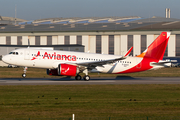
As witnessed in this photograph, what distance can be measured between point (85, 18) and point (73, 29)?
38.5m

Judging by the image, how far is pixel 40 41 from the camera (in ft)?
345

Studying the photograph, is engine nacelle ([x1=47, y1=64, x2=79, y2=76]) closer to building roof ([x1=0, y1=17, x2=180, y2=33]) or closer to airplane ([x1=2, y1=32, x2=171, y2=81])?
airplane ([x1=2, y1=32, x2=171, y2=81])

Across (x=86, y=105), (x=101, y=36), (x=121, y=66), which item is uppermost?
(x=101, y=36)

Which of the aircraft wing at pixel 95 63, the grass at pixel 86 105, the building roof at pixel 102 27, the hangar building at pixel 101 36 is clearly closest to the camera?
the grass at pixel 86 105

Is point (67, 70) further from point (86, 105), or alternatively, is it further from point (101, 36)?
point (101, 36)

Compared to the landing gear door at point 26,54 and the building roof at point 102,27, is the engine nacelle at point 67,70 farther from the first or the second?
the building roof at point 102,27

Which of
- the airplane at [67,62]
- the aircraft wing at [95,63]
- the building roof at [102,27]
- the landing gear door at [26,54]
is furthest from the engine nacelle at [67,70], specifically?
the building roof at [102,27]

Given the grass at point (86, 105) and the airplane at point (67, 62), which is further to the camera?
the airplane at point (67, 62)

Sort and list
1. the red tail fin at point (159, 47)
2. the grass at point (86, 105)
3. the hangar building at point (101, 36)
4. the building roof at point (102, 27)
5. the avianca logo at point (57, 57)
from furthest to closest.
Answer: the building roof at point (102, 27)
the hangar building at point (101, 36)
the red tail fin at point (159, 47)
the avianca logo at point (57, 57)
the grass at point (86, 105)

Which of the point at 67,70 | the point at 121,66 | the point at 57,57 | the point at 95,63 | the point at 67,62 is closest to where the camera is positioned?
the point at 67,70

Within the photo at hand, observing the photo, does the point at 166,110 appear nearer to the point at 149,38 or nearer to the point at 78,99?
the point at 78,99

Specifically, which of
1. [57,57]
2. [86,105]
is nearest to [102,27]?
[57,57]

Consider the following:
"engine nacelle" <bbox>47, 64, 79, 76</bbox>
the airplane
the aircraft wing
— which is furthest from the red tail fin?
"engine nacelle" <bbox>47, 64, 79, 76</bbox>

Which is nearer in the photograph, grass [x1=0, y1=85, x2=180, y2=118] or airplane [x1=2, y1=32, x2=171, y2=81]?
grass [x1=0, y1=85, x2=180, y2=118]
